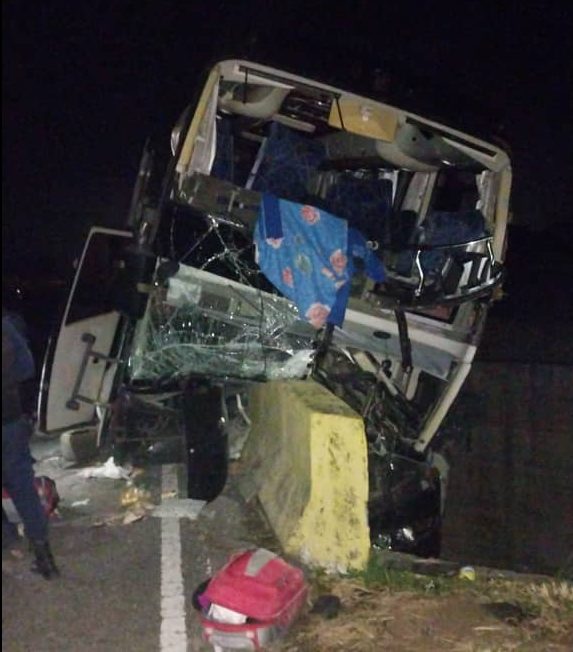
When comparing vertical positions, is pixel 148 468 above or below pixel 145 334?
below

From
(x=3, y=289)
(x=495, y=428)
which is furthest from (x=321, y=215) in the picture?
(x=3, y=289)

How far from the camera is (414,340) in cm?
709

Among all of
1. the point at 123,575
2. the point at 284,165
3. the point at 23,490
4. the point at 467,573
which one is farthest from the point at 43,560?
the point at 284,165

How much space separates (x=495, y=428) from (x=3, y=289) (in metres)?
8.39

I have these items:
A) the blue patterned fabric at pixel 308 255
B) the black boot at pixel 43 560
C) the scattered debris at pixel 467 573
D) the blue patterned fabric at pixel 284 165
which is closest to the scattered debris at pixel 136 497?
the blue patterned fabric at pixel 308 255

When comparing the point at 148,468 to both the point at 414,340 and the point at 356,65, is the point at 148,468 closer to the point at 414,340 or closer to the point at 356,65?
the point at 414,340

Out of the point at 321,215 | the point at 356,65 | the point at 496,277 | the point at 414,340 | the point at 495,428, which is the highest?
the point at 356,65

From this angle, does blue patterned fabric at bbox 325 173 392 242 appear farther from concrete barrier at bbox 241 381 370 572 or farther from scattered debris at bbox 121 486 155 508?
scattered debris at bbox 121 486 155 508

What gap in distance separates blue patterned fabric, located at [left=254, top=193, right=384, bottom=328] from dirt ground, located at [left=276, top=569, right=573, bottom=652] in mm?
2440

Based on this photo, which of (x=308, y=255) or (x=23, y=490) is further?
(x=308, y=255)

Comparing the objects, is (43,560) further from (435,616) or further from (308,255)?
(308,255)

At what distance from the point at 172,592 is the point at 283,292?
2.79 m

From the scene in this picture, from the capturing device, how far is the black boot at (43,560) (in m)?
2.86

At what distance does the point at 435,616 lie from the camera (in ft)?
14.1
